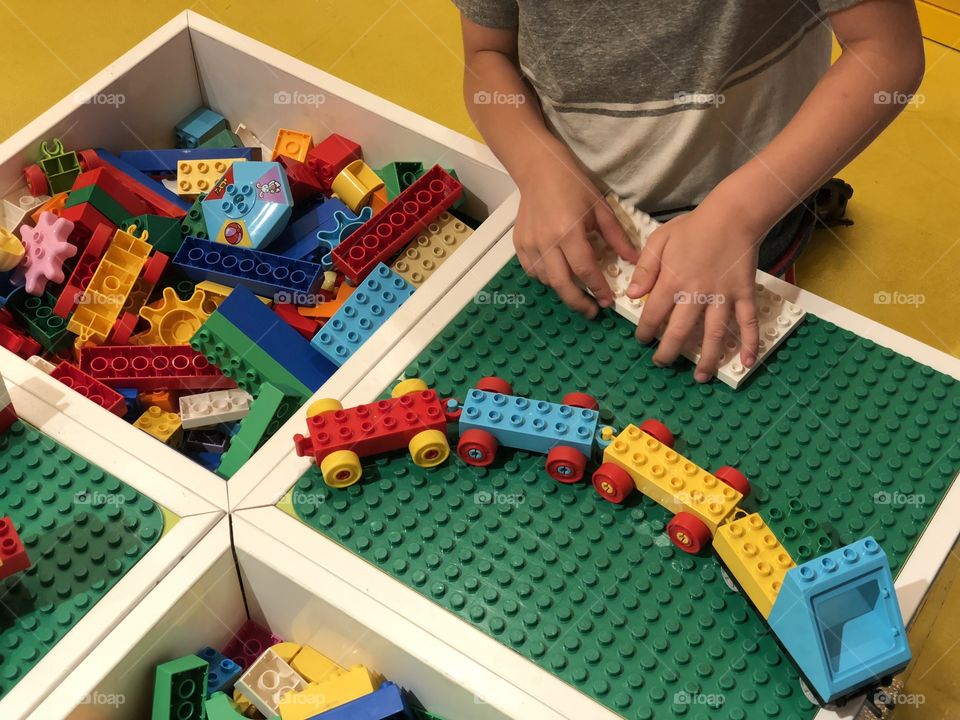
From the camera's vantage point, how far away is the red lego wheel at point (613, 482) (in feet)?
2.83

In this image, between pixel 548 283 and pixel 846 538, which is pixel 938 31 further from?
pixel 846 538

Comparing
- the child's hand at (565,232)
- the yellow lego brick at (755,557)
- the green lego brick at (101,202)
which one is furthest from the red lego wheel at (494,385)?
the green lego brick at (101,202)

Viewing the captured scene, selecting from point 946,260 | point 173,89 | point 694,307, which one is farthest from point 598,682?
point 946,260

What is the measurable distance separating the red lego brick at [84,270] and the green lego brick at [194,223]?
0.26 feet

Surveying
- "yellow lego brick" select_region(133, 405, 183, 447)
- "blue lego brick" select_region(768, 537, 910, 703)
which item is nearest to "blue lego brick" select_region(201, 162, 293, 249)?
"yellow lego brick" select_region(133, 405, 183, 447)

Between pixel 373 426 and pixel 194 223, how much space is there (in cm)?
46

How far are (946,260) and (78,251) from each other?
131 cm

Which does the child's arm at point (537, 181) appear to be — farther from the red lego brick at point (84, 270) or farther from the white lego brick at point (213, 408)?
the red lego brick at point (84, 270)

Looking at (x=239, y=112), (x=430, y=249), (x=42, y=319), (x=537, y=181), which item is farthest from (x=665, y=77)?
(x=42, y=319)

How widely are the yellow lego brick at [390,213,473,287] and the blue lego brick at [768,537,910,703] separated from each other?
0.53 meters

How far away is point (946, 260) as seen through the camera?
5.40 feet

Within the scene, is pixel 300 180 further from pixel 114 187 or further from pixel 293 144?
pixel 114 187

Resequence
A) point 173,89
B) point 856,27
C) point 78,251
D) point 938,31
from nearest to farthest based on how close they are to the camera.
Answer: point 856,27 < point 78,251 < point 173,89 < point 938,31

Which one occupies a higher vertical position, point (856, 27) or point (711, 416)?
point (856, 27)
